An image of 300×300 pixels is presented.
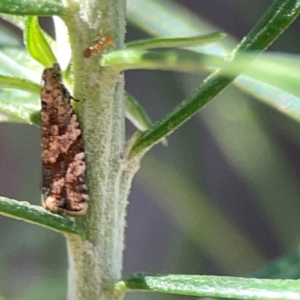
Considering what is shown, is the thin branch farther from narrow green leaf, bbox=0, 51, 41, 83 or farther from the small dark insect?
narrow green leaf, bbox=0, 51, 41, 83

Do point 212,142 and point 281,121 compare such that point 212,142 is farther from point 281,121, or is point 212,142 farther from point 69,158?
point 69,158

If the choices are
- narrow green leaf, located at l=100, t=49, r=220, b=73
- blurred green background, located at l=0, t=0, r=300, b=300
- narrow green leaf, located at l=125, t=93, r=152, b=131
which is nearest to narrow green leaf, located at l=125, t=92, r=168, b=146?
narrow green leaf, located at l=125, t=93, r=152, b=131

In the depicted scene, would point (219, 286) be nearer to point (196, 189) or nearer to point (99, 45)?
point (99, 45)

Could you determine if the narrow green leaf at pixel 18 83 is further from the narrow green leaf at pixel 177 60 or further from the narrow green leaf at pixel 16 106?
the narrow green leaf at pixel 177 60

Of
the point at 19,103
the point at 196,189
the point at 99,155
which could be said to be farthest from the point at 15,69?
the point at 196,189

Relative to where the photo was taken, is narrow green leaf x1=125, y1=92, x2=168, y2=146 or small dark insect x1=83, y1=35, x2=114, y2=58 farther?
narrow green leaf x1=125, y1=92, x2=168, y2=146

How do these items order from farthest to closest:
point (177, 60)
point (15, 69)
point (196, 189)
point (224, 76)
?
point (196, 189) < point (15, 69) < point (224, 76) < point (177, 60)
